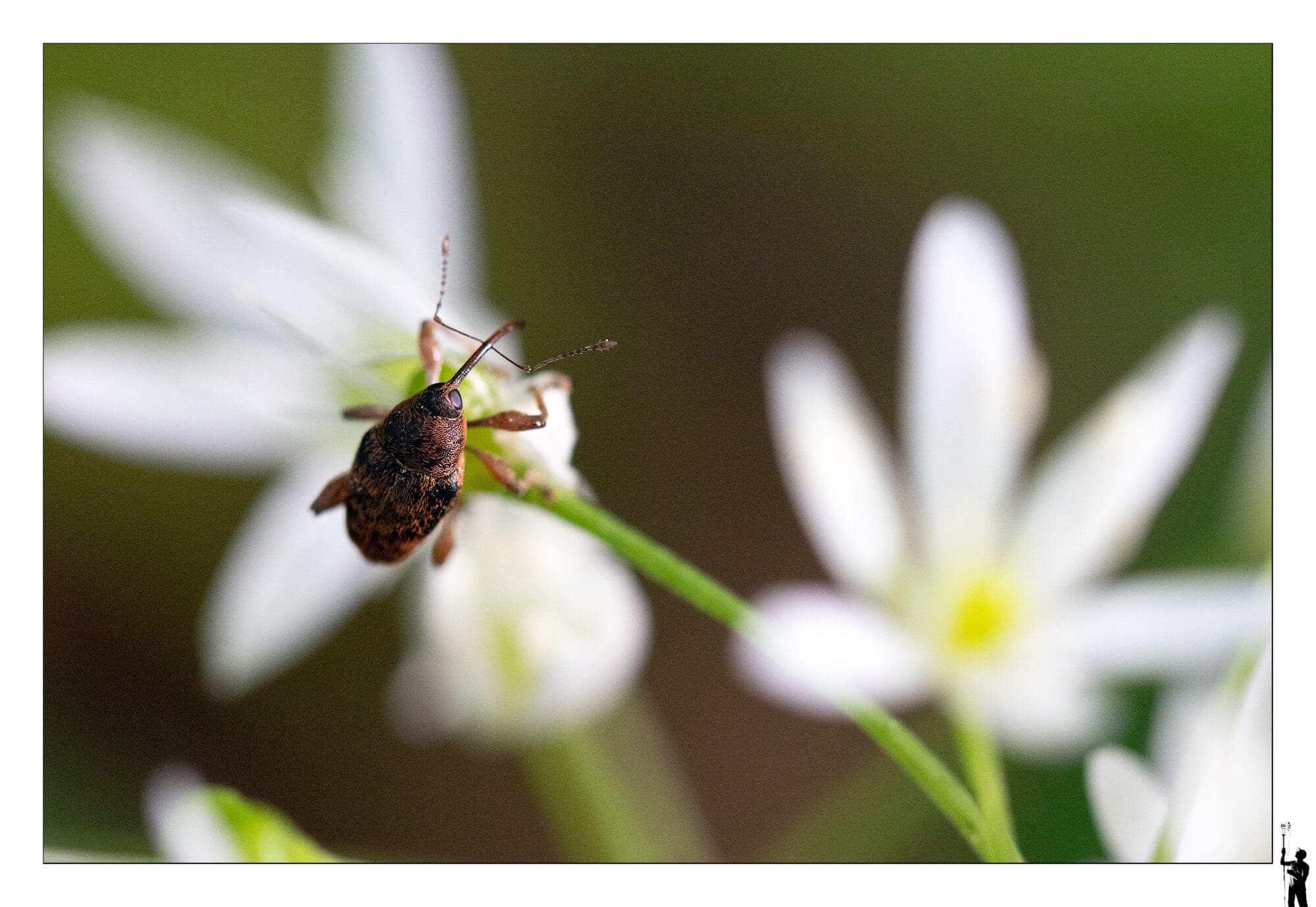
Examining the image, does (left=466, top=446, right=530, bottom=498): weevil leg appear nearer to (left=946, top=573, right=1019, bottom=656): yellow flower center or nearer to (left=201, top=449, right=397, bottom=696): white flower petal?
(left=201, top=449, right=397, bottom=696): white flower petal

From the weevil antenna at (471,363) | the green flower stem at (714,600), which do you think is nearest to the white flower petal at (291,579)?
the weevil antenna at (471,363)

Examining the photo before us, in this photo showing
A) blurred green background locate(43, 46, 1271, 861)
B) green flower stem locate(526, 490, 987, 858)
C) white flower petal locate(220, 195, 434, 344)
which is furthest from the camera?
blurred green background locate(43, 46, 1271, 861)

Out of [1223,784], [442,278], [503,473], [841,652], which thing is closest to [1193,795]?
[1223,784]

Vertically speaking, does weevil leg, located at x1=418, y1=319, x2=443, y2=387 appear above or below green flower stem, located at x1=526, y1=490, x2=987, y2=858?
above

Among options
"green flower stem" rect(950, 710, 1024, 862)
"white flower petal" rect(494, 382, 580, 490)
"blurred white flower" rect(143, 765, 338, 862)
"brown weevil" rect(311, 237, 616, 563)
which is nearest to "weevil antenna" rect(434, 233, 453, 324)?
"brown weevil" rect(311, 237, 616, 563)
